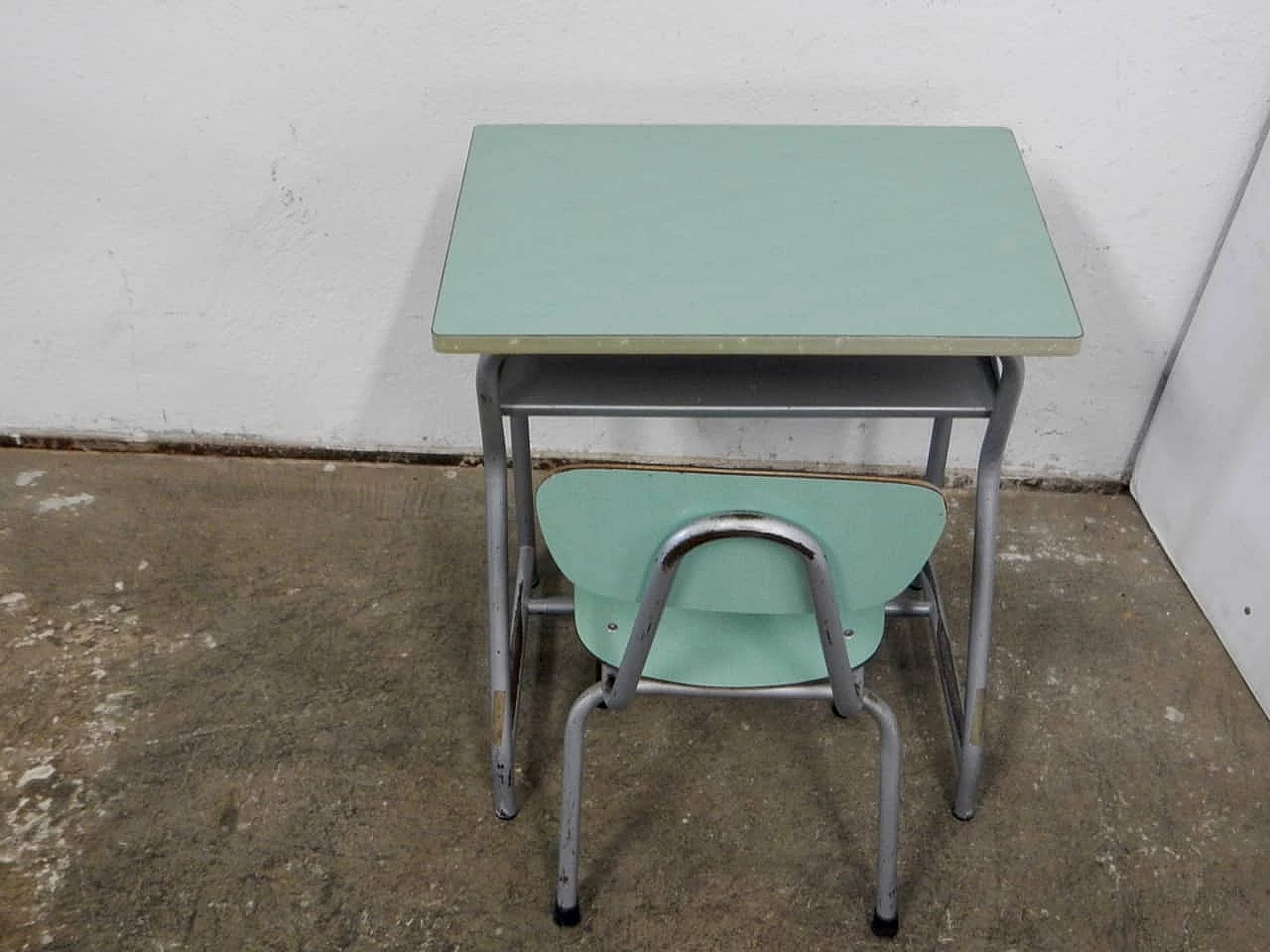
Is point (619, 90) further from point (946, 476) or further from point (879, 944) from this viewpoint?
point (879, 944)

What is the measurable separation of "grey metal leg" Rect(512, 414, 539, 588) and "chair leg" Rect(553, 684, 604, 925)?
19.8 inches

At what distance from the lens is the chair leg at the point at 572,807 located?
5.17 ft

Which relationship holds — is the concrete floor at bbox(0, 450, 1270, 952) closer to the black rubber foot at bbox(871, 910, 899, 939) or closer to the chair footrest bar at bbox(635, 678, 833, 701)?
the black rubber foot at bbox(871, 910, 899, 939)

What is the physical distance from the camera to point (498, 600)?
69.9 inches

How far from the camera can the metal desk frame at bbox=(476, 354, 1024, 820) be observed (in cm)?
160

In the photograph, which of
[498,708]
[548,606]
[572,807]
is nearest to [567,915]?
[572,807]

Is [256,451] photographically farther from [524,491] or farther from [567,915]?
[567,915]

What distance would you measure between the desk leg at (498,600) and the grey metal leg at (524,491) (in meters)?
0.23

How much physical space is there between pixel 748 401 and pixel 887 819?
1.90 feet

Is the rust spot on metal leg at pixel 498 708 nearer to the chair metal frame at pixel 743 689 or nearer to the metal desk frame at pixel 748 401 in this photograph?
the metal desk frame at pixel 748 401

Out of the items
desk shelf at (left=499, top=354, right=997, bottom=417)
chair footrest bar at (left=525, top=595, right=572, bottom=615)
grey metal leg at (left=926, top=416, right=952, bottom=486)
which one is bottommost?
chair footrest bar at (left=525, top=595, right=572, bottom=615)

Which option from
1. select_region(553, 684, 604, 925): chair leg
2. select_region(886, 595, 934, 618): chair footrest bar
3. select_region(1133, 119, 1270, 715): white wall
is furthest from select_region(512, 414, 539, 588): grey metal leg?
select_region(1133, 119, 1270, 715): white wall

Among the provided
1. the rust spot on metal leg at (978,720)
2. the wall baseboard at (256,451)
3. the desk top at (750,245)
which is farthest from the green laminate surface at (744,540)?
the wall baseboard at (256,451)

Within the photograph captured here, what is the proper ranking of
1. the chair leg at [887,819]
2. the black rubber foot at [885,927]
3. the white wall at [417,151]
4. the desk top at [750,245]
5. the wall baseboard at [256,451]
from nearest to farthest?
the desk top at [750,245] → the chair leg at [887,819] → the black rubber foot at [885,927] → the white wall at [417,151] → the wall baseboard at [256,451]
